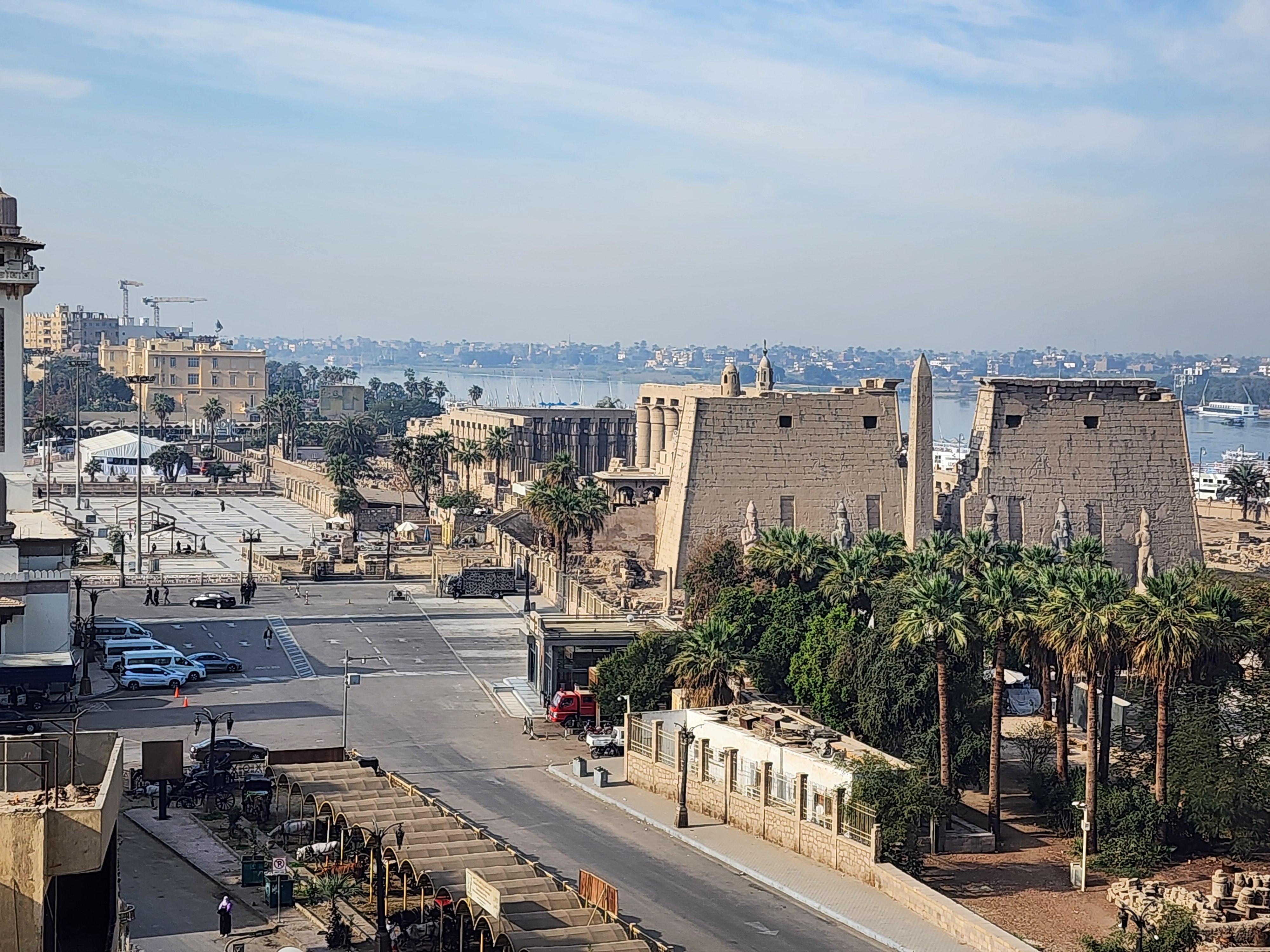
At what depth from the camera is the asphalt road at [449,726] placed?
29688 mm

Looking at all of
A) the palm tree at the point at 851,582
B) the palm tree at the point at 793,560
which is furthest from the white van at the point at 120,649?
the palm tree at the point at 851,582

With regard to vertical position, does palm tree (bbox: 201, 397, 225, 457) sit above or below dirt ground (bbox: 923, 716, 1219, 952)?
above

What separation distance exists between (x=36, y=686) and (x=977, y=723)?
24.7m

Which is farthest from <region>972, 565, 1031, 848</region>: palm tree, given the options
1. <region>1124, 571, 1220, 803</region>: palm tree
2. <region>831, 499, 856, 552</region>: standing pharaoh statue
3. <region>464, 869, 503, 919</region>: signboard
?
<region>831, 499, 856, 552</region>: standing pharaoh statue

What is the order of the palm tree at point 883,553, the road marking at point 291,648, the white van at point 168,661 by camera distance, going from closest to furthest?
the palm tree at point 883,553 → the white van at point 168,661 → the road marking at point 291,648

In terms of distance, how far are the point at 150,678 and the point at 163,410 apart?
94.7m

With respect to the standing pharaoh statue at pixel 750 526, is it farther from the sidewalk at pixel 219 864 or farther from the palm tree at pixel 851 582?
the sidewalk at pixel 219 864

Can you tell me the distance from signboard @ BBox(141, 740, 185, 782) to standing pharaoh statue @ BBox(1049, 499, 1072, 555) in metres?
32.6

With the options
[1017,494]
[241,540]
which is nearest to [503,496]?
[241,540]

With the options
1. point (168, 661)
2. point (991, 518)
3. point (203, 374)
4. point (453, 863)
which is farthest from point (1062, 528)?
point (203, 374)

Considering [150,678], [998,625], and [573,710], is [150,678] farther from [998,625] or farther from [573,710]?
[998,625]

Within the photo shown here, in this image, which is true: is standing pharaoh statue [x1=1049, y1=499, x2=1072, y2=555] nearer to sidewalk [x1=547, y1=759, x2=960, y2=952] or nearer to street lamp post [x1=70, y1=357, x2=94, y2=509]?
sidewalk [x1=547, y1=759, x2=960, y2=952]

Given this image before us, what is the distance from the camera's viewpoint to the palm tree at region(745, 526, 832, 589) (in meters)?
47.3

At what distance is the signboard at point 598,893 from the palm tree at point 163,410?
4339 inches
